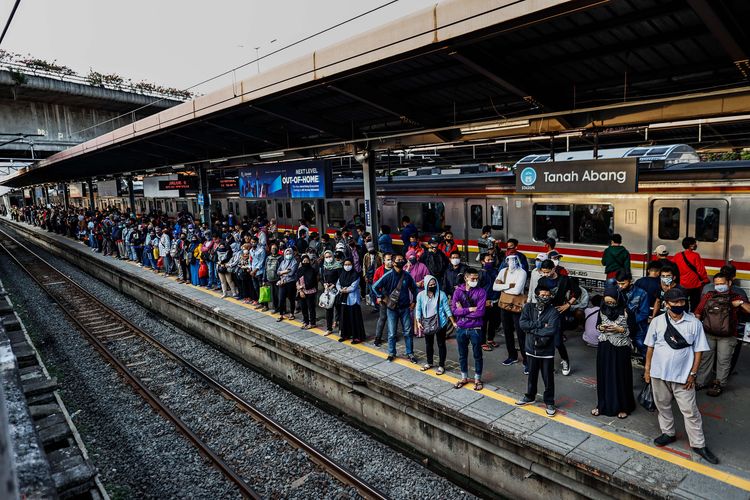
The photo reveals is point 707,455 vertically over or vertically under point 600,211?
under

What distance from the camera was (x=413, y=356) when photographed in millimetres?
8312

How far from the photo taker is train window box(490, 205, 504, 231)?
12569 mm

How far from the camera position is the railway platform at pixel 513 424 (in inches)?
196

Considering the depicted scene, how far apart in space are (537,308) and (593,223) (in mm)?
5354

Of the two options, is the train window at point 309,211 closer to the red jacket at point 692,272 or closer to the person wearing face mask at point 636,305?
the red jacket at point 692,272

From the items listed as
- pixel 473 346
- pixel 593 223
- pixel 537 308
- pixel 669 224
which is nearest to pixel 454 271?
pixel 473 346

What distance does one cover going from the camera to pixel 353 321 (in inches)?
364

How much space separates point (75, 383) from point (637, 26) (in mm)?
11213

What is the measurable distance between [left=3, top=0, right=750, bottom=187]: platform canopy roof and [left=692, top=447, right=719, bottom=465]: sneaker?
4285mm

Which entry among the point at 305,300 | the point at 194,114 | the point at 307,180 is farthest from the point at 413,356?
the point at 194,114

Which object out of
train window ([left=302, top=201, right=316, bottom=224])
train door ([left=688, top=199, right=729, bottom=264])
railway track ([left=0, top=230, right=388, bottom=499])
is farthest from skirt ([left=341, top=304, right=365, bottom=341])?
train window ([left=302, top=201, right=316, bottom=224])

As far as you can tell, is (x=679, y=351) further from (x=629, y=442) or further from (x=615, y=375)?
(x=629, y=442)

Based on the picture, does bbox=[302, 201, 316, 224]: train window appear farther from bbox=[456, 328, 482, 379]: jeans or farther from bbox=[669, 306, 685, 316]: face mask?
bbox=[669, 306, 685, 316]: face mask

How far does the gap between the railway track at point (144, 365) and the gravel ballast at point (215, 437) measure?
5.4 inches
